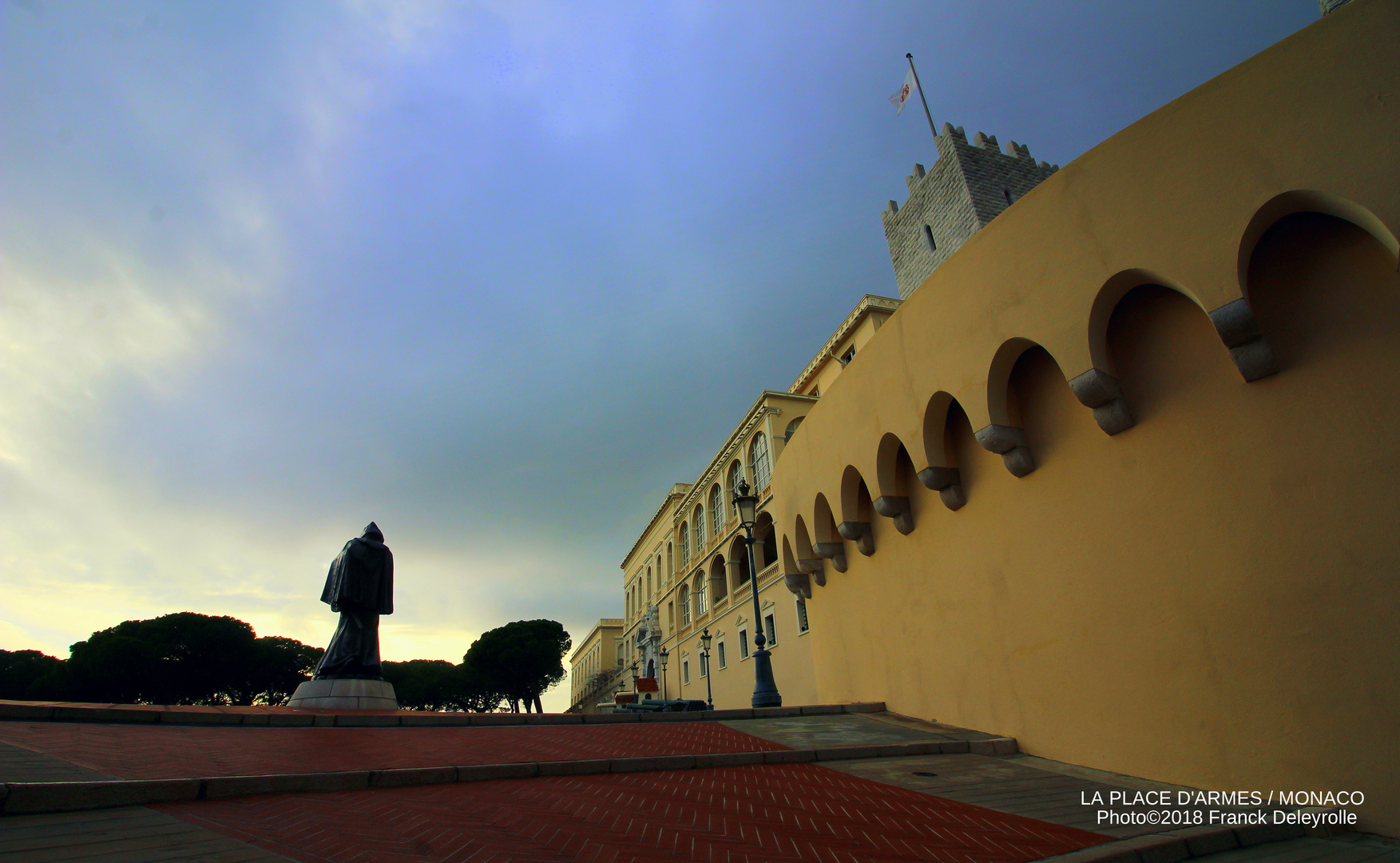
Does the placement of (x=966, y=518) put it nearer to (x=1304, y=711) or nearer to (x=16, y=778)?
(x=1304, y=711)

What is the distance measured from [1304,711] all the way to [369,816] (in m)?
6.76

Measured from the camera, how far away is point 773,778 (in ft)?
19.9

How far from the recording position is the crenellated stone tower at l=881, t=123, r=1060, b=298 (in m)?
17.5

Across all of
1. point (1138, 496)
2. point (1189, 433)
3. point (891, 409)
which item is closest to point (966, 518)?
point (891, 409)

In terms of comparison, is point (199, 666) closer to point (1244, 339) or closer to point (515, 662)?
point (515, 662)

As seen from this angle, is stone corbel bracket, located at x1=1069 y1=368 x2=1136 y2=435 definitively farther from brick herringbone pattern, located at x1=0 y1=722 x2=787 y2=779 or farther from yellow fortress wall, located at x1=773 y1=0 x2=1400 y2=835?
brick herringbone pattern, located at x1=0 y1=722 x2=787 y2=779

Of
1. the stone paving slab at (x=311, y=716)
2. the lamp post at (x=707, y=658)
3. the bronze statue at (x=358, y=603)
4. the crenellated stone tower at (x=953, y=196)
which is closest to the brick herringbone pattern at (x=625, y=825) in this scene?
the stone paving slab at (x=311, y=716)

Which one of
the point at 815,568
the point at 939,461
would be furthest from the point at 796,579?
the point at 939,461

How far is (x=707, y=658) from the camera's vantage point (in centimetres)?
2770

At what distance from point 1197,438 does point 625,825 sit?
19.2 feet

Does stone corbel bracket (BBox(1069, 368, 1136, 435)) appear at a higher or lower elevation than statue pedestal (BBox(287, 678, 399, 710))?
higher

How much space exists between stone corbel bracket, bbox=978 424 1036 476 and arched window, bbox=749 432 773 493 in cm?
1901

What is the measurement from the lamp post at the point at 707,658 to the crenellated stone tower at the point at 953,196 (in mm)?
15649

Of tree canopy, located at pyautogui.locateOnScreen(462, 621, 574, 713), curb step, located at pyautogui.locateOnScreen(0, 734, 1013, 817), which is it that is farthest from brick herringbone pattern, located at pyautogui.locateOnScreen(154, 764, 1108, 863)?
tree canopy, located at pyautogui.locateOnScreen(462, 621, 574, 713)
